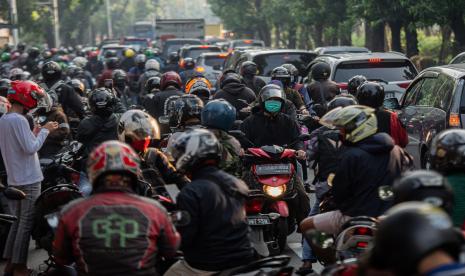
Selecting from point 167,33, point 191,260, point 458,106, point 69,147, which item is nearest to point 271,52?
point 458,106

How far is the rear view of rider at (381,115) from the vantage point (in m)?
9.47

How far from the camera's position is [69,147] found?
32.4 ft

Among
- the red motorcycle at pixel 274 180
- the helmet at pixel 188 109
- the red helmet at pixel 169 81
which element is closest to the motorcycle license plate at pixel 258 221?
the red motorcycle at pixel 274 180

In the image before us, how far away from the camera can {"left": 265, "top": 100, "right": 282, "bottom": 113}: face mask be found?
1004cm

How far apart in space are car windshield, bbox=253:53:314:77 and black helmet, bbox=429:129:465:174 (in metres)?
13.7

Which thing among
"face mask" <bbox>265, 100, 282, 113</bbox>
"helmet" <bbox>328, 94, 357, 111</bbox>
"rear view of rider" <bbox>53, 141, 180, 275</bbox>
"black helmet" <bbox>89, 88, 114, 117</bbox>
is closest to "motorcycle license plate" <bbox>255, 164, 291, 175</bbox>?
"helmet" <bbox>328, 94, 357, 111</bbox>

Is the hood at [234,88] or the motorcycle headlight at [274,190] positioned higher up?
the hood at [234,88]

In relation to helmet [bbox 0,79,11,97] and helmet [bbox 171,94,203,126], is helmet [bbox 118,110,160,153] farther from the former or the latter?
helmet [bbox 0,79,11,97]

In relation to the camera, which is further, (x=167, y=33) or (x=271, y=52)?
(x=167, y=33)

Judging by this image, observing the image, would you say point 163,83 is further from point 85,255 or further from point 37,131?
point 85,255

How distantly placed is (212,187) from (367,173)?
1.57m

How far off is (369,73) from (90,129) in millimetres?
7752

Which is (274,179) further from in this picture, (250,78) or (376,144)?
(250,78)

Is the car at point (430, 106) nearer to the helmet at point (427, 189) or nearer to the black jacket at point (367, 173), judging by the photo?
the black jacket at point (367, 173)
